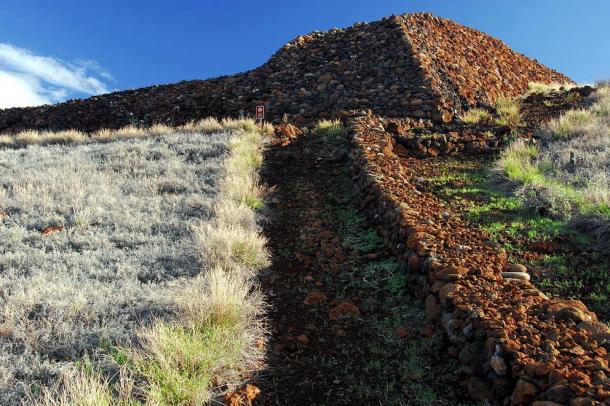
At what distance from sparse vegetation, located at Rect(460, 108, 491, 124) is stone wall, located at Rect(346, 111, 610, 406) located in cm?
850

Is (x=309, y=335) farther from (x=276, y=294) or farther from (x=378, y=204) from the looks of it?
(x=378, y=204)

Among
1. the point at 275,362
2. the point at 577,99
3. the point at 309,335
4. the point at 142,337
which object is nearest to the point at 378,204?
the point at 309,335

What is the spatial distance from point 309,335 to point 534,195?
452 centimetres

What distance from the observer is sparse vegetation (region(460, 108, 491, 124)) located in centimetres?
1431

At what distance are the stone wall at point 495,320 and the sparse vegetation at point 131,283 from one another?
1695 mm

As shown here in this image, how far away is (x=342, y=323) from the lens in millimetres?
4945

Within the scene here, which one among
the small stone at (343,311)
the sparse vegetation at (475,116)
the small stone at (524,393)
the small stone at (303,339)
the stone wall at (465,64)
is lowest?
the small stone at (303,339)

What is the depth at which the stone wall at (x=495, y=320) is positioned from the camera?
122 inches

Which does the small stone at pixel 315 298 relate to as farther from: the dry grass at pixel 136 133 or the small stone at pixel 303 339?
the dry grass at pixel 136 133

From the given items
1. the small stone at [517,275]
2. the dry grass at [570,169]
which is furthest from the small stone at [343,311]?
the dry grass at [570,169]

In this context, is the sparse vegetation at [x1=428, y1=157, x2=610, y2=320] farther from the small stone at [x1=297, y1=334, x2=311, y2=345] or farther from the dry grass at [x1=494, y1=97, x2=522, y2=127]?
the dry grass at [x1=494, y1=97, x2=522, y2=127]

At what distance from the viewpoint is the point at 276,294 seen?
559 centimetres

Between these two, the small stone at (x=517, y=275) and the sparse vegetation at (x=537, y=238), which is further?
the sparse vegetation at (x=537, y=238)

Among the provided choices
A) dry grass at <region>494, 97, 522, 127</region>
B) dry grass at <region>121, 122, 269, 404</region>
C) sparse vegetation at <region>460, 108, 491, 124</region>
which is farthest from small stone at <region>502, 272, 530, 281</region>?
sparse vegetation at <region>460, 108, 491, 124</region>
